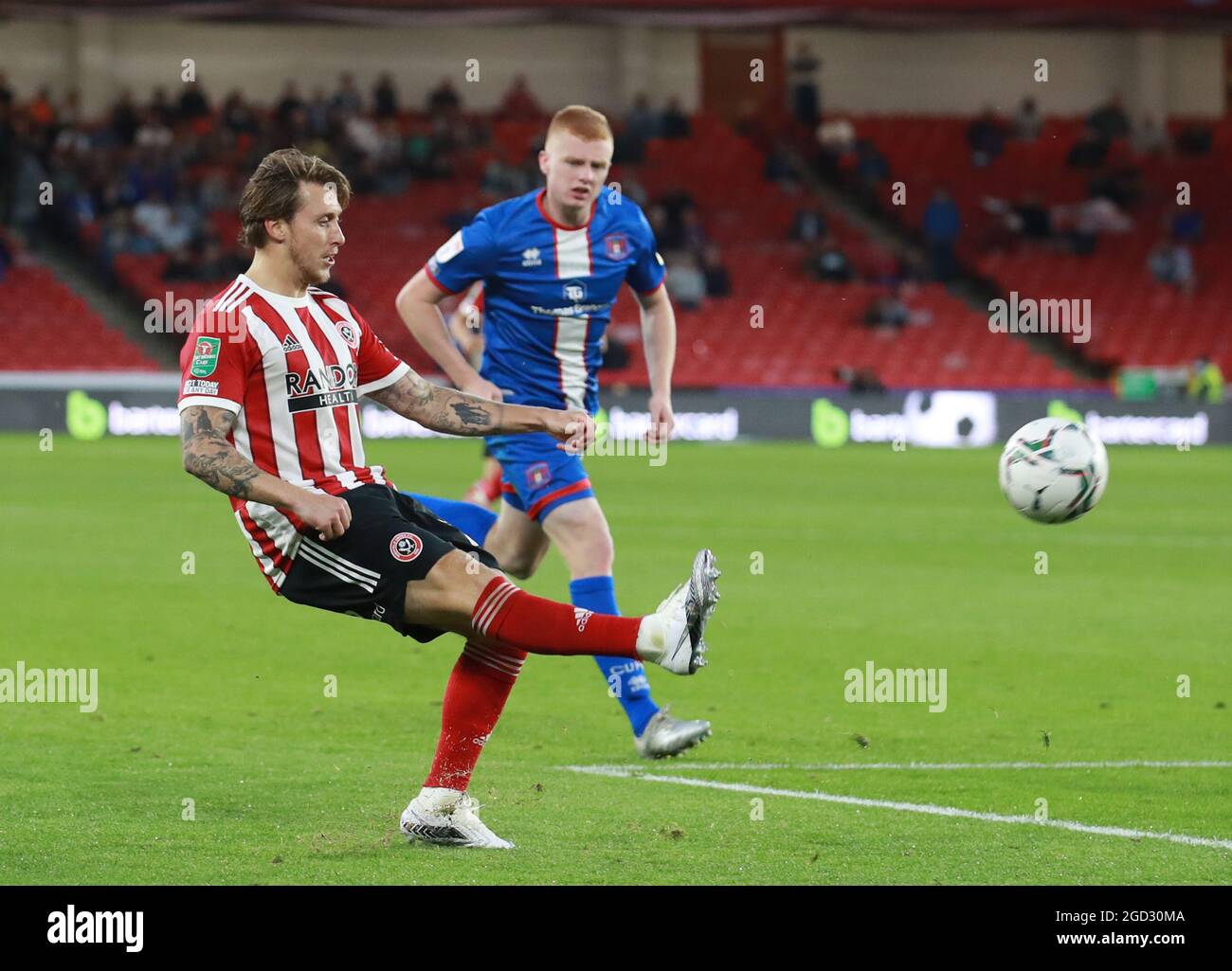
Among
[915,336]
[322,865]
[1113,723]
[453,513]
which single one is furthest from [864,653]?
[915,336]

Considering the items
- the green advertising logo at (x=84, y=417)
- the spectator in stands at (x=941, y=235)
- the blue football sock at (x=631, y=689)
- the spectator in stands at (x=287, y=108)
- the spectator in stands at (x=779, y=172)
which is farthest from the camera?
the spectator in stands at (x=779, y=172)

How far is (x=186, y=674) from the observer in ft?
29.7

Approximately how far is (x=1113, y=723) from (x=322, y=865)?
3.83m

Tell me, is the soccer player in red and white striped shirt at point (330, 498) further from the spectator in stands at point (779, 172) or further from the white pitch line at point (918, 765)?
the spectator in stands at point (779, 172)

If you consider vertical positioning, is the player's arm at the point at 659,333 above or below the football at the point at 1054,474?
above

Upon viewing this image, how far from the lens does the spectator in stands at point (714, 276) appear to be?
32438mm

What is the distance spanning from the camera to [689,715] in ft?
27.0

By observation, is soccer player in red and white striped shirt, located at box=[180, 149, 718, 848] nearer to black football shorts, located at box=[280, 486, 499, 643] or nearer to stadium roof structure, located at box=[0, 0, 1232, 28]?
black football shorts, located at box=[280, 486, 499, 643]

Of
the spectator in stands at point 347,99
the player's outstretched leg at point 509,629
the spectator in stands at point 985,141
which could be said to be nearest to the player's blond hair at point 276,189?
the player's outstretched leg at point 509,629

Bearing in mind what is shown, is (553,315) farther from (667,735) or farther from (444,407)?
(444,407)

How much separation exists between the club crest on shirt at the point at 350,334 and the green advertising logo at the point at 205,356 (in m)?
0.42

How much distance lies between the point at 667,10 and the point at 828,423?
9647 mm

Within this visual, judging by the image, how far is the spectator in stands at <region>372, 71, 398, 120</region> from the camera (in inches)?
1330
